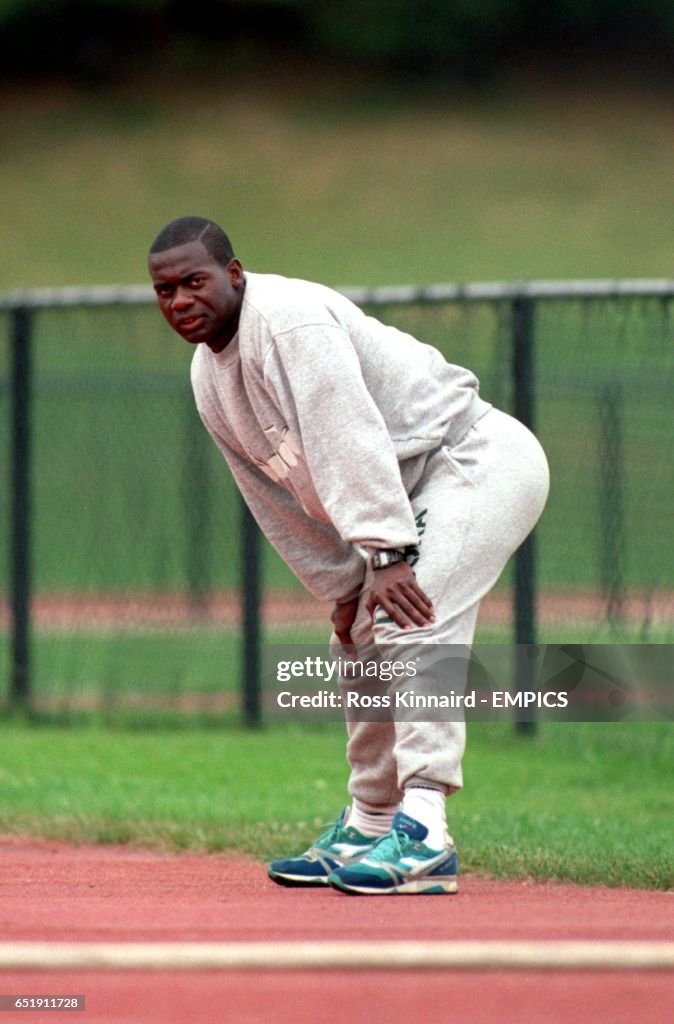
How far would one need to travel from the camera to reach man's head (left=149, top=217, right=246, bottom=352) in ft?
14.9

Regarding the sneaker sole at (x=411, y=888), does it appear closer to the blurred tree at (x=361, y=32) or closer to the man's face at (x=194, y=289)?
the man's face at (x=194, y=289)

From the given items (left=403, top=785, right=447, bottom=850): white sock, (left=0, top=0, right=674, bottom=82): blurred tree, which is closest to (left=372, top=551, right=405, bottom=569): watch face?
(left=403, top=785, right=447, bottom=850): white sock

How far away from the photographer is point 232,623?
1014cm

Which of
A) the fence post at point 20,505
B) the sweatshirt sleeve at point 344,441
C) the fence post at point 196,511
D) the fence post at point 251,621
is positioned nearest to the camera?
the sweatshirt sleeve at point 344,441

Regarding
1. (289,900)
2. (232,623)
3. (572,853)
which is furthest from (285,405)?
(232,623)

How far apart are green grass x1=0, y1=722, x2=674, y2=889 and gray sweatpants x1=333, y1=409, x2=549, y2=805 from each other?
608mm

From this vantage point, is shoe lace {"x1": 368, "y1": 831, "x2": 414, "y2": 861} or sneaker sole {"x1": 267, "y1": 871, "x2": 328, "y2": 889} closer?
shoe lace {"x1": 368, "y1": 831, "x2": 414, "y2": 861}

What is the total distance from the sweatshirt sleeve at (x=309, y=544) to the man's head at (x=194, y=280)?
0.37m

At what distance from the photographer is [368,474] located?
4391 mm

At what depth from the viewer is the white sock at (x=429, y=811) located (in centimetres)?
453

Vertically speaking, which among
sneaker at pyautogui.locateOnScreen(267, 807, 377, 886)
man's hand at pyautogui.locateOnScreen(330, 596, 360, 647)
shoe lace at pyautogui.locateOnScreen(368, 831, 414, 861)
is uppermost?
man's hand at pyautogui.locateOnScreen(330, 596, 360, 647)

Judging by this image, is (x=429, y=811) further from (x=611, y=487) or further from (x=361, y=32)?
(x=361, y=32)

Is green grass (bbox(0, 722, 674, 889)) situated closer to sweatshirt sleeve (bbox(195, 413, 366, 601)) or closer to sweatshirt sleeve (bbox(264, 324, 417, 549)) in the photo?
sweatshirt sleeve (bbox(195, 413, 366, 601))

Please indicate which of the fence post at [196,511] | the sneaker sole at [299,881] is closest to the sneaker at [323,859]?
the sneaker sole at [299,881]
